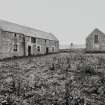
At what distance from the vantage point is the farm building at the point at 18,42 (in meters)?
29.7

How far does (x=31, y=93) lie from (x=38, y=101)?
1.55 metres

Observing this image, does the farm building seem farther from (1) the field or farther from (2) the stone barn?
(1) the field

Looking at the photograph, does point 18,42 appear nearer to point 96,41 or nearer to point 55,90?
point 96,41

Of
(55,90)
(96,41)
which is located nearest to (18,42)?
(96,41)

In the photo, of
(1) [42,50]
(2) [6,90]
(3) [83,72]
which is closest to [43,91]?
(2) [6,90]

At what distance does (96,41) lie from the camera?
42.4 meters

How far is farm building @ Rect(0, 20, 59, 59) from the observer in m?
29.7

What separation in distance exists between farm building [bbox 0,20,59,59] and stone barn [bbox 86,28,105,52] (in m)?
12.1

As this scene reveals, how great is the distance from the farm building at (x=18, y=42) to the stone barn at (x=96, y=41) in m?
12.1

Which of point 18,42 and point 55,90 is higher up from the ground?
point 18,42

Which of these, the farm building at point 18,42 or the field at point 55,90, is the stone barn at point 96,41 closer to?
the farm building at point 18,42

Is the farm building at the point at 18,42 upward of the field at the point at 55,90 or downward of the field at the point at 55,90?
upward

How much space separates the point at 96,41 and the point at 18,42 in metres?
21.4

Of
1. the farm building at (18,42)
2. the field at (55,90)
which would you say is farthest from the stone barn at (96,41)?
the field at (55,90)
